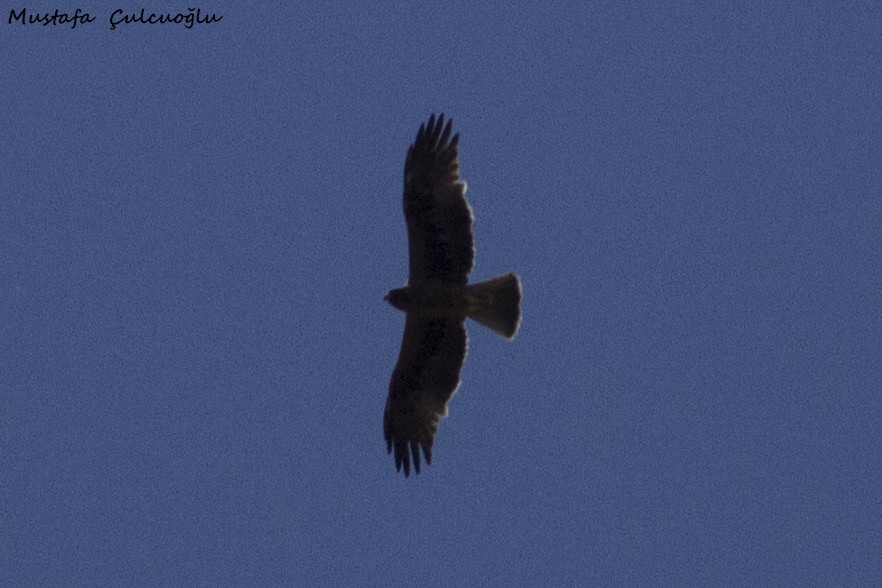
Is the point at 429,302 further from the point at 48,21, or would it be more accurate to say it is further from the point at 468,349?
the point at 48,21

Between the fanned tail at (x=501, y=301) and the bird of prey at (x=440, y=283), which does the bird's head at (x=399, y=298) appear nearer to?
the bird of prey at (x=440, y=283)

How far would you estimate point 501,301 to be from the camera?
18.1 metres

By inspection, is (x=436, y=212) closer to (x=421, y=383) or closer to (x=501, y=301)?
(x=501, y=301)

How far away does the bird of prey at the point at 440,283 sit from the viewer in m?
18.0

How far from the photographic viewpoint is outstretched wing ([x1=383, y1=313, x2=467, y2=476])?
18.6m

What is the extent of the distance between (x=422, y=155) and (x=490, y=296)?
1333 millimetres

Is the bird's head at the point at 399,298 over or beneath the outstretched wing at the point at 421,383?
over

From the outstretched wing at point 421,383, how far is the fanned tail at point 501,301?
420 mm

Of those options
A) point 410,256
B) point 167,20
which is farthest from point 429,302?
point 167,20

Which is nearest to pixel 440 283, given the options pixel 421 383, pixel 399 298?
pixel 399 298

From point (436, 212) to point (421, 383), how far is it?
5.32 ft

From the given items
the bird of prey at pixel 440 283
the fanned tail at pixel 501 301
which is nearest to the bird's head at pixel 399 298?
the bird of prey at pixel 440 283

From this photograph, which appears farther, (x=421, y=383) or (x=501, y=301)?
(x=421, y=383)

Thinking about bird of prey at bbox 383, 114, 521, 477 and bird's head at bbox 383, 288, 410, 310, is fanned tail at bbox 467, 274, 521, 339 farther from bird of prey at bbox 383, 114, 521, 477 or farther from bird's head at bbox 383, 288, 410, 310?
bird's head at bbox 383, 288, 410, 310
